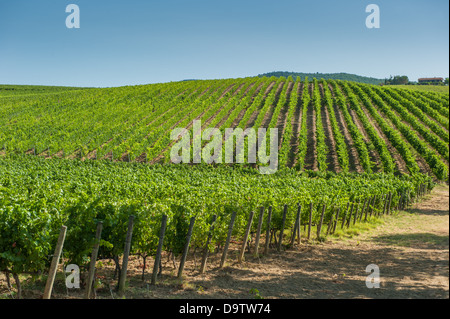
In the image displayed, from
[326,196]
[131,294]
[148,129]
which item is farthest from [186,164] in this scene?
[131,294]

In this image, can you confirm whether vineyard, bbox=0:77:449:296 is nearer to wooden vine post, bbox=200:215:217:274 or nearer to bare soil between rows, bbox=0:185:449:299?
wooden vine post, bbox=200:215:217:274

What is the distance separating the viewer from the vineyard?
8.50 m

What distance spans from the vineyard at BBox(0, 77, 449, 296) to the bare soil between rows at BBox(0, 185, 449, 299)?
62 centimetres

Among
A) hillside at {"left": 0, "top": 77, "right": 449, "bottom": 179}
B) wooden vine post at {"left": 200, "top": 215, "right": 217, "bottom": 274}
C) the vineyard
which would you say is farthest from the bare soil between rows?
hillside at {"left": 0, "top": 77, "right": 449, "bottom": 179}

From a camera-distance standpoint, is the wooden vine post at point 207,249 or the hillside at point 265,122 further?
the hillside at point 265,122

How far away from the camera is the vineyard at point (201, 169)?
8500 mm

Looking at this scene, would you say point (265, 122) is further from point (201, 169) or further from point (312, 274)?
point (312, 274)

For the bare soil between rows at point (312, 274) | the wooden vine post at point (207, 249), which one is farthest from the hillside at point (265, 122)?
the wooden vine post at point (207, 249)

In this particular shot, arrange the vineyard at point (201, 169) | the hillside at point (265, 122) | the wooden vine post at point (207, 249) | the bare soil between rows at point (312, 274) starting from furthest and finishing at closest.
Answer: the hillside at point (265, 122) → the wooden vine post at point (207, 249) → the vineyard at point (201, 169) → the bare soil between rows at point (312, 274)

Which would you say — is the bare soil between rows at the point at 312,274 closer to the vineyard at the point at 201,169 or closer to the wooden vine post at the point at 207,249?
the wooden vine post at the point at 207,249

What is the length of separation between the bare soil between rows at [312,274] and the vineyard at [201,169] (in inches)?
24.3

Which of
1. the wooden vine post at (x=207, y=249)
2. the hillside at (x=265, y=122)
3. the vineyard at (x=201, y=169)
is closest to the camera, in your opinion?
the vineyard at (x=201, y=169)
